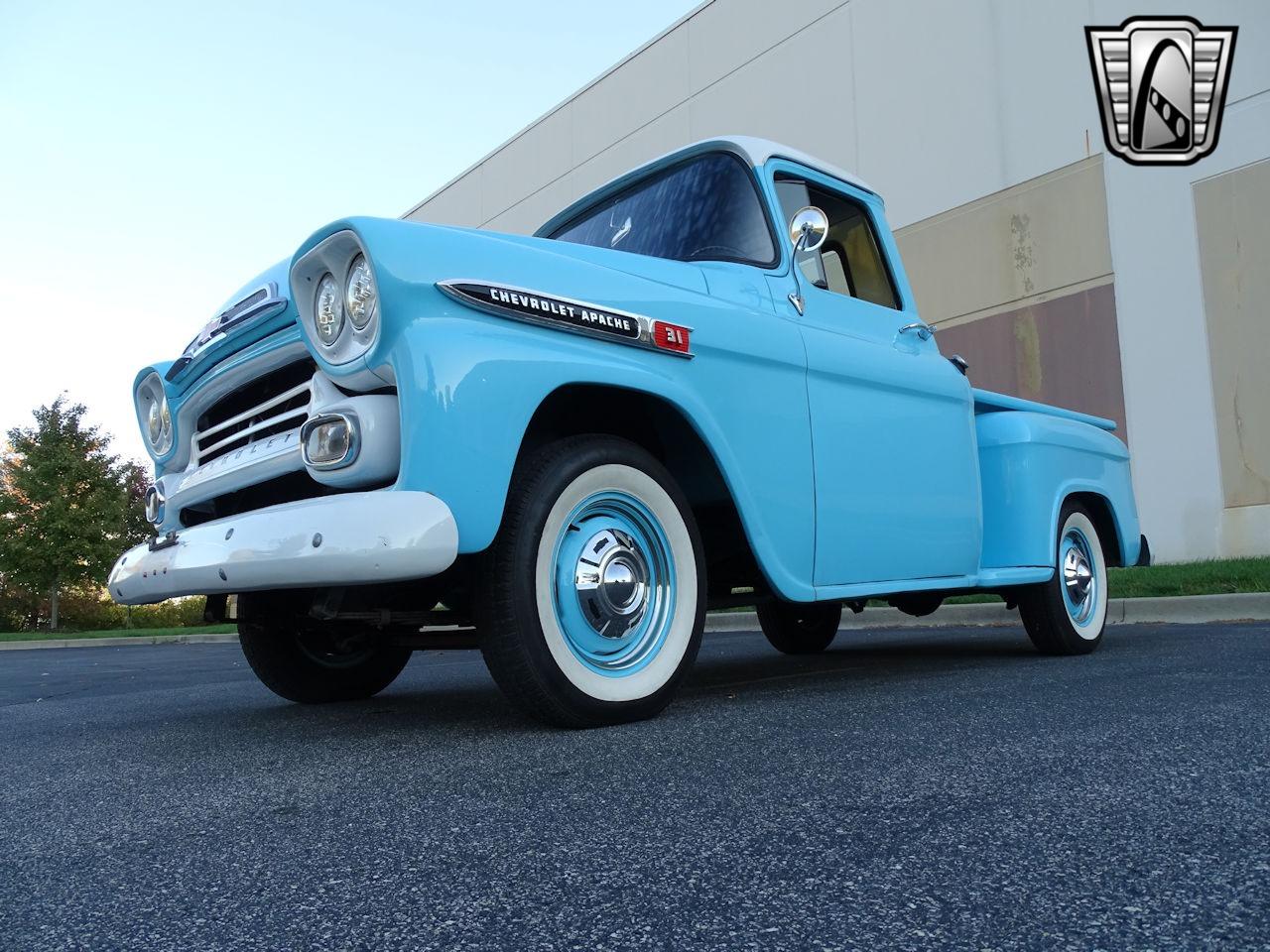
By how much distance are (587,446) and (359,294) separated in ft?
2.35

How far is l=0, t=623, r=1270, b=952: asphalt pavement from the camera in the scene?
1172 mm

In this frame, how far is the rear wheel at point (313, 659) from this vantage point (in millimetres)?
3688

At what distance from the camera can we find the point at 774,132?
1602 centimetres

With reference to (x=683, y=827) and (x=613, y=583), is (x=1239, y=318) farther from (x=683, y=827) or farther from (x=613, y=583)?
(x=683, y=827)

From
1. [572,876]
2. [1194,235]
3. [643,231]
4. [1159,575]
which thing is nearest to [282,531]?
A: [572,876]

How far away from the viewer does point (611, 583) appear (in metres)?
2.69

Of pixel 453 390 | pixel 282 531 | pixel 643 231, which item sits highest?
pixel 643 231

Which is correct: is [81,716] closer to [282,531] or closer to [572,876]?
[282,531]

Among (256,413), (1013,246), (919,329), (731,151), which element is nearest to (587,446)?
(256,413)

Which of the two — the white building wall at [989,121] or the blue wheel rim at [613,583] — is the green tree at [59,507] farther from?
the blue wheel rim at [613,583]

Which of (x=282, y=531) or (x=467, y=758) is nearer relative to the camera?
(x=467, y=758)

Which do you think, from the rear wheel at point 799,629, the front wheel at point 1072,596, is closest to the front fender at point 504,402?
the front wheel at point 1072,596

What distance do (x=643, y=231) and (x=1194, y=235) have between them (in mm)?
9475

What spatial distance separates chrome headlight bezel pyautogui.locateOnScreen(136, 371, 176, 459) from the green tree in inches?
843
